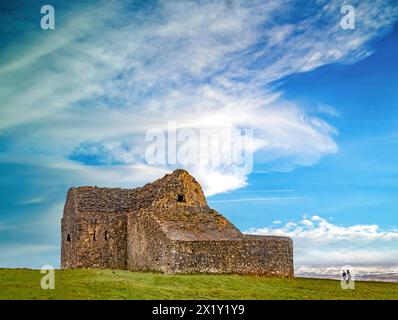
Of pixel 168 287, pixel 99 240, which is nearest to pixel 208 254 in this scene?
pixel 168 287

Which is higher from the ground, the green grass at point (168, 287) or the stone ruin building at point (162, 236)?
the stone ruin building at point (162, 236)

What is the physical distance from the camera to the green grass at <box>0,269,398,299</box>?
25.7 meters

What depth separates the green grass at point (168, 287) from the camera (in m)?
25.7

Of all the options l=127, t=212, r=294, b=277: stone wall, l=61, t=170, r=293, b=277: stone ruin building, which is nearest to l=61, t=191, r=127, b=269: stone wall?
l=61, t=170, r=293, b=277: stone ruin building

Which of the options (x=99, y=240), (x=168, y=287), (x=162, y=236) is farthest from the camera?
(x=99, y=240)

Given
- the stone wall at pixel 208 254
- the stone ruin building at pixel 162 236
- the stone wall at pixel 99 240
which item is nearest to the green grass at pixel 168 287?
the stone wall at pixel 208 254

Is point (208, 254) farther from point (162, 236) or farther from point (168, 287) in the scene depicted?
point (168, 287)

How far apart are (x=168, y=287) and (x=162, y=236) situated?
822cm

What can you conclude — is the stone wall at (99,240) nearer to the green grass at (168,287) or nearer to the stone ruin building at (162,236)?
the stone ruin building at (162,236)

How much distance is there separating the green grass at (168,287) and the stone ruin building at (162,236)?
7.10ft

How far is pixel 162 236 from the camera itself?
1463 inches
